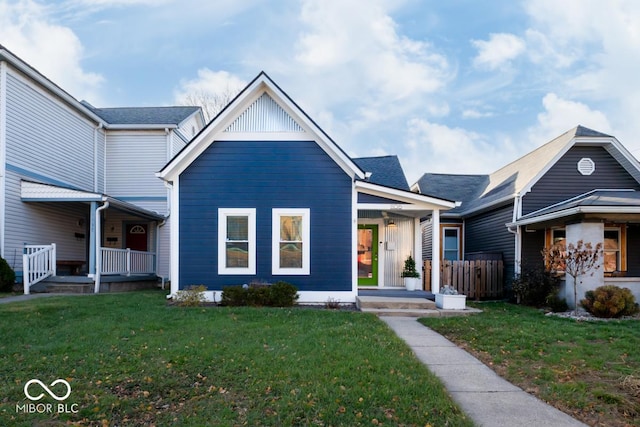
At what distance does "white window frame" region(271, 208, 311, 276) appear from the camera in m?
10.8

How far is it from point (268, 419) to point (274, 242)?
7325 millimetres

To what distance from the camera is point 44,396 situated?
4031 millimetres

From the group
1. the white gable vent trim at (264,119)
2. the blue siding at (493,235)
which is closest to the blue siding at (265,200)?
the white gable vent trim at (264,119)

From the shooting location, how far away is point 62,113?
1490 centimetres

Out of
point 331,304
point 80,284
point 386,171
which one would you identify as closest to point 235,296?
point 331,304

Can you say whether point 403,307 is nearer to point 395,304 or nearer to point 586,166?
point 395,304

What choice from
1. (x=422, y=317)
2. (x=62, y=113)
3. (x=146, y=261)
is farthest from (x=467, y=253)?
(x=62, y=113)

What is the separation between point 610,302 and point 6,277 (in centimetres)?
1524

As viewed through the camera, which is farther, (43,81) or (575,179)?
(43,81)

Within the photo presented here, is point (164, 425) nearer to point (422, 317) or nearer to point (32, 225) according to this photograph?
point (422, 317)

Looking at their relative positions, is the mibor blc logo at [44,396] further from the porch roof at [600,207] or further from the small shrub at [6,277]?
the porch roof at [600,207]

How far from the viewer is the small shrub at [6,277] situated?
11.5m

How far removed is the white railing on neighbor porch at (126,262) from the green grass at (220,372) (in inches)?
236

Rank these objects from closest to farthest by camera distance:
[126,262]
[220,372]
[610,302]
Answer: [220,372]
[610,302]
[126,262]
